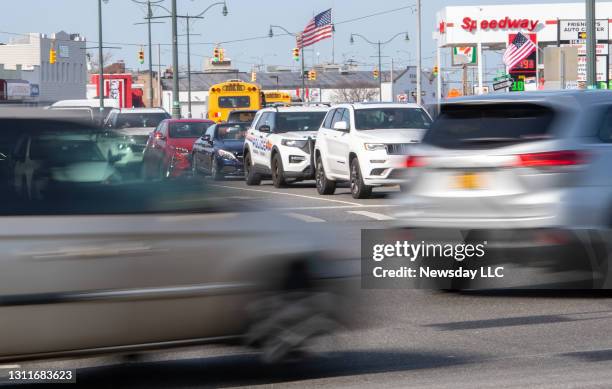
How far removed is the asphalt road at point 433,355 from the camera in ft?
24.3

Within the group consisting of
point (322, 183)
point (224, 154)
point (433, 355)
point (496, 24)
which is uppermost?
point (496, 24)

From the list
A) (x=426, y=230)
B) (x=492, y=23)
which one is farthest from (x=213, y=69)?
(x=426, y=230)

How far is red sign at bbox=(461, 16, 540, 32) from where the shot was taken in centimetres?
5592

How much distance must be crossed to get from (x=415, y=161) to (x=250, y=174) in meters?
19.0

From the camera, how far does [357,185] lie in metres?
22.8

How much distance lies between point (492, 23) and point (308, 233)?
164 feet

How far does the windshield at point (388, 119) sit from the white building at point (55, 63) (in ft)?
294

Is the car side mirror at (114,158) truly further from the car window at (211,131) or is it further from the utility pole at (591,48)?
the car window at (211,131)

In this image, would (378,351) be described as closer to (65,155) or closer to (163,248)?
(163,248)

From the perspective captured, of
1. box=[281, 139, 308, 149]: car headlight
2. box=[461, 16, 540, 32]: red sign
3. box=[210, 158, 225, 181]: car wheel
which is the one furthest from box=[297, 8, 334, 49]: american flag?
box=[281, 139, 308, 149]: car headlight

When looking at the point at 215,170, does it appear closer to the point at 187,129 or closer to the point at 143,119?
the point at 187,129

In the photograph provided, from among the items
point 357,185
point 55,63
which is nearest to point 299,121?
point 357,185

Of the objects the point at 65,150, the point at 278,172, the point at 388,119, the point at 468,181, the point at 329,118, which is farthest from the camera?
the point at 278,172

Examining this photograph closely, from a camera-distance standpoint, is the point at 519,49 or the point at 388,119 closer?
the point at 388,119
